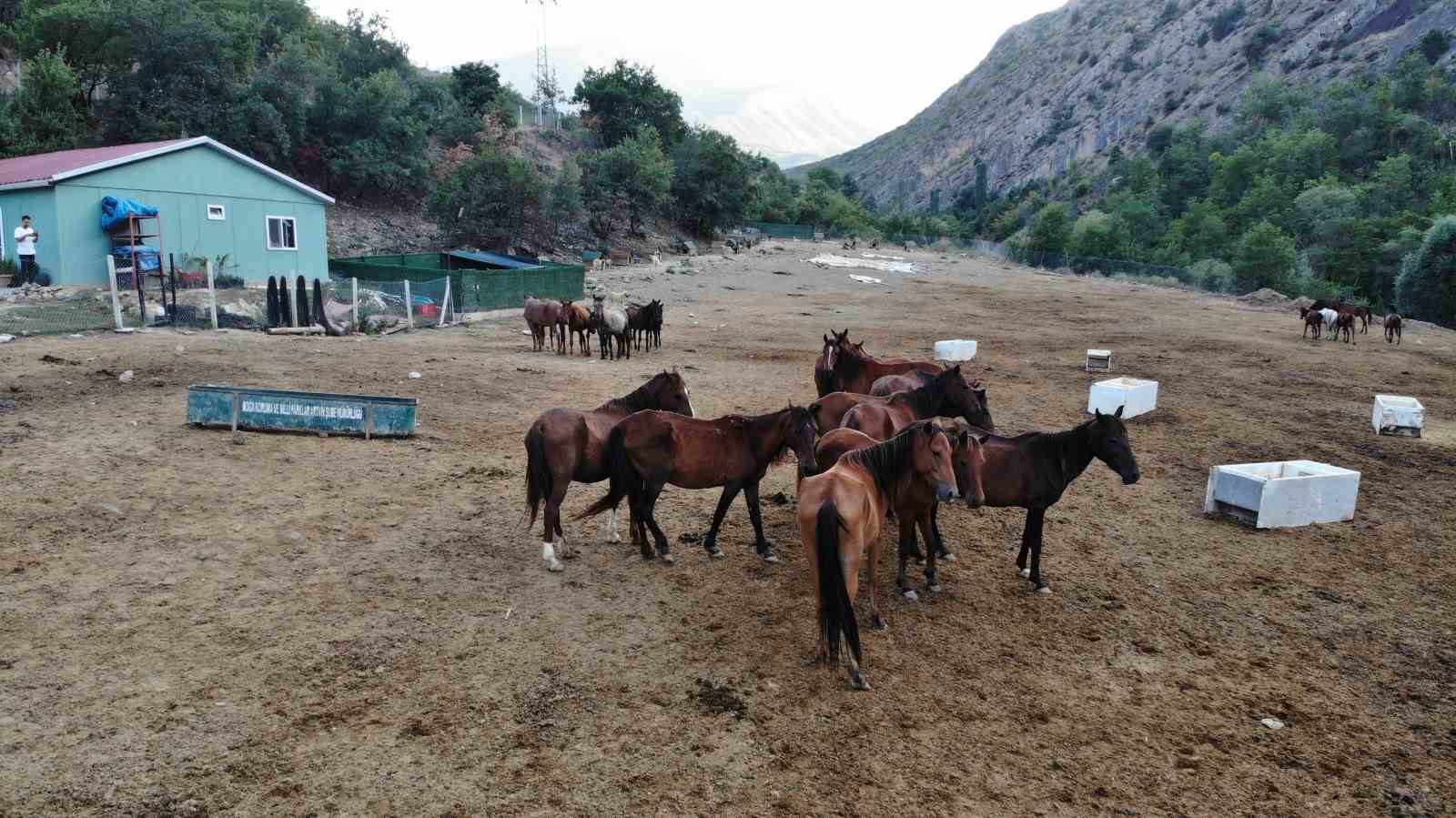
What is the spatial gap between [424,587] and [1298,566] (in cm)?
752

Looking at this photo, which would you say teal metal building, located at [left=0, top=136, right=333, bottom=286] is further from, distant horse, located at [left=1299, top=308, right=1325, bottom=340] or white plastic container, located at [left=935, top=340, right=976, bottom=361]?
distant horse, located at [left=1299, top=308, right=1325, bottom=340]

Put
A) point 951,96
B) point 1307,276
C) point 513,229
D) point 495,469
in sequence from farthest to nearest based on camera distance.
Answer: point 951,96 → point 1307,276 → point 513,229 → point 495,469

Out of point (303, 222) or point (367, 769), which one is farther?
point (303, 222)

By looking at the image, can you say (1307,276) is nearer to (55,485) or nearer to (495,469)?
(495,469)

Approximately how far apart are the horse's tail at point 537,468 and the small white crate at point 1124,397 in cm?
939

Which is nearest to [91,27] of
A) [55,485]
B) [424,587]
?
[55,485]

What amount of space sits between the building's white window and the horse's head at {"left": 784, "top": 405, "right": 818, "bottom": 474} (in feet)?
79.7

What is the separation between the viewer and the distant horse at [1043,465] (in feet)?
22.8

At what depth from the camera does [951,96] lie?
587 ft

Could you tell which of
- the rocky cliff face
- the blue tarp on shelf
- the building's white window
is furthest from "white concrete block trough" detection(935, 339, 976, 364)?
the rocky cliff face

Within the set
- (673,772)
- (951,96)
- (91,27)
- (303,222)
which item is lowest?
(673,772)

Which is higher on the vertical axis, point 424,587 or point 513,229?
point 513,229

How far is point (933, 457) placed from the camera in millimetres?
5922

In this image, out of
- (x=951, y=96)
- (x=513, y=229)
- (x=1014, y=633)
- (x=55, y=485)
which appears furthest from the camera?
(x=951, y=96)
